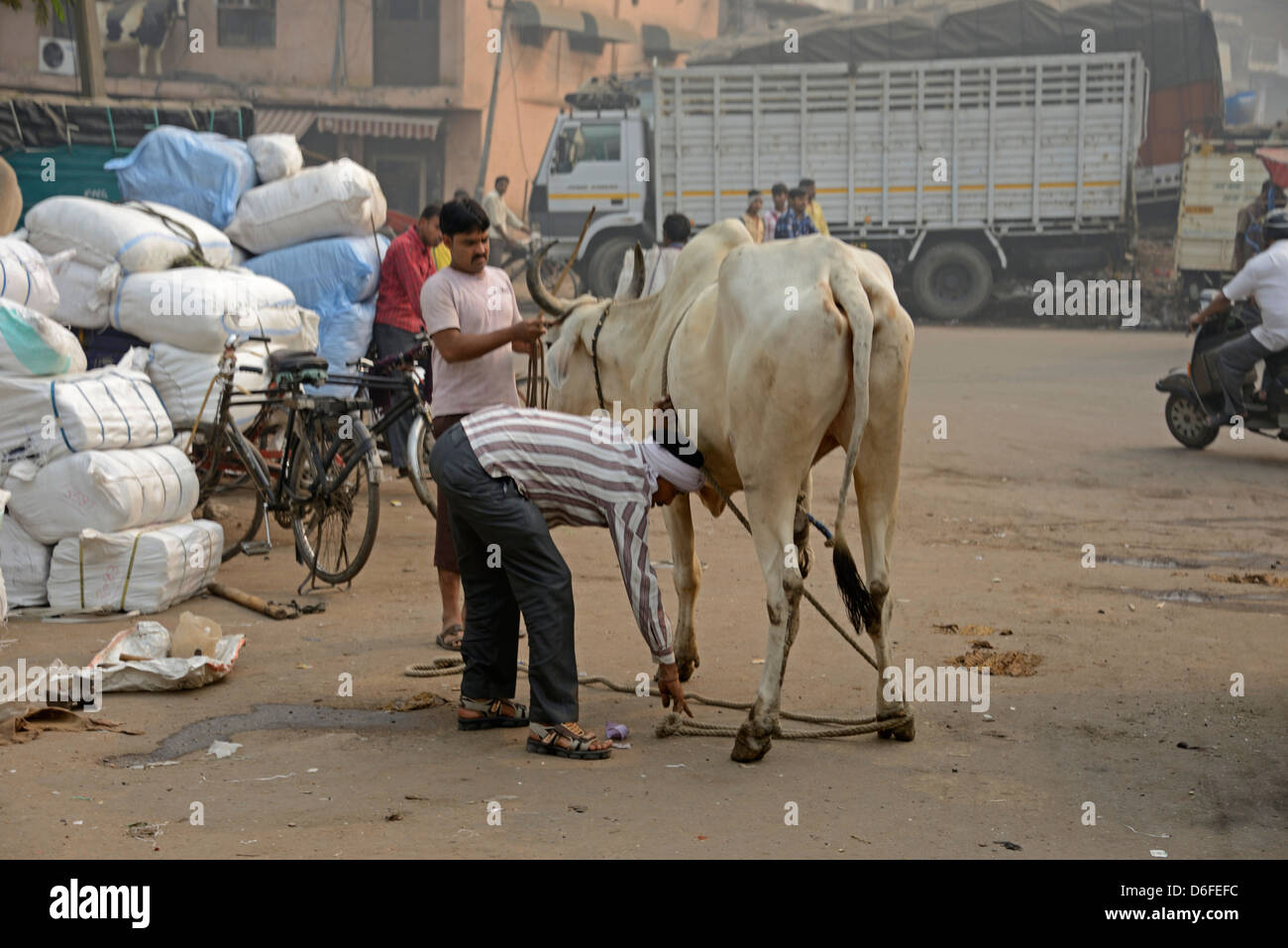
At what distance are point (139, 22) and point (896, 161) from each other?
579 inches

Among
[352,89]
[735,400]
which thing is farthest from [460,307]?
[352,89]

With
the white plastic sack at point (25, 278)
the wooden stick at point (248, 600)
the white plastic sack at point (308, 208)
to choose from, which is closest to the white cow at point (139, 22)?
the white plastic sack at point (308, 208)

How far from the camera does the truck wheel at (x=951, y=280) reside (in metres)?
20.3

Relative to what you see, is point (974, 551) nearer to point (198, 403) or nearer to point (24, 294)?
point (198, 403)

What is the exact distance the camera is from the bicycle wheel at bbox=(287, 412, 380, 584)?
675cm

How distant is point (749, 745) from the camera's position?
14.1 ft

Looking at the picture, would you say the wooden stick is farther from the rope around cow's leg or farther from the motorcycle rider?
the motorcycle rider

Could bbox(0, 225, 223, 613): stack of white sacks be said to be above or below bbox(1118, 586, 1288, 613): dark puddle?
above

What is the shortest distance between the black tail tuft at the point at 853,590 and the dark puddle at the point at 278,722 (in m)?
1.53

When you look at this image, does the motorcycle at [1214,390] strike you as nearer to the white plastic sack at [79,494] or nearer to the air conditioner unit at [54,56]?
the white plastic sack at [79,494]

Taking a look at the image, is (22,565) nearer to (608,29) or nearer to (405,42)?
(405,42)

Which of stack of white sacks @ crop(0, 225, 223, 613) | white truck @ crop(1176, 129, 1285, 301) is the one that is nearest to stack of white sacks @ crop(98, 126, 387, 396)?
stack of white sacks @ crop(0, 225, 223, 613)

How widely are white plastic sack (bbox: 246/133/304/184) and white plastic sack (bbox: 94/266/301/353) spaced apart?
5.53 ft

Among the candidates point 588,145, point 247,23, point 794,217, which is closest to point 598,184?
point 588,145
